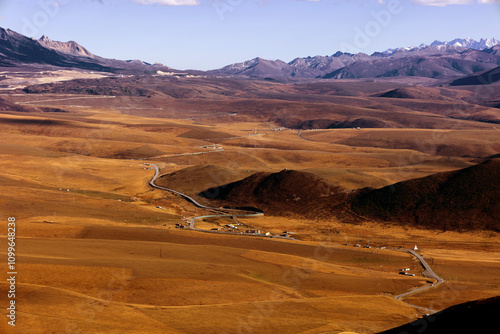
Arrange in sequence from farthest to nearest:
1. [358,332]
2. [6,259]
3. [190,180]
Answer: [190,180], [6,259], [358,332]

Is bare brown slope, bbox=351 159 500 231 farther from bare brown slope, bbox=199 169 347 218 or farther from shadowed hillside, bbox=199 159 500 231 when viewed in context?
bare brown slope, bbox=199 169 347 218

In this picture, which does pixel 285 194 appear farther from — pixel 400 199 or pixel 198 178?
pixel 198 178

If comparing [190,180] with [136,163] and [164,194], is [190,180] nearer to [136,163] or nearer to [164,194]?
[164,194]

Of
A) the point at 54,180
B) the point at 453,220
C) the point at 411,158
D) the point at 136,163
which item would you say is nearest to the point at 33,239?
the point at 54,180

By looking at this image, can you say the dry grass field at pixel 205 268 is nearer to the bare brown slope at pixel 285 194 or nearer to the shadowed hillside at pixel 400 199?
the shadowed hillside at pixel 400 199

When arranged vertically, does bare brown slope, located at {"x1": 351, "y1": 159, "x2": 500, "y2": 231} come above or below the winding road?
above

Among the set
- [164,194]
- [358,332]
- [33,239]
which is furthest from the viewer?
[164,194]

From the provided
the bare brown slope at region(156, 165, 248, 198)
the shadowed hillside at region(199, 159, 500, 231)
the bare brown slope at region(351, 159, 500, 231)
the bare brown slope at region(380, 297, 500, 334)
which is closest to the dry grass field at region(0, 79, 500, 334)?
the bare brown slope at region(351, 159, 500, 231)

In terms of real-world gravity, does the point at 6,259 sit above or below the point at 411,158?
below
